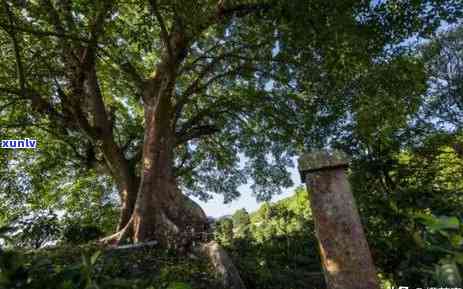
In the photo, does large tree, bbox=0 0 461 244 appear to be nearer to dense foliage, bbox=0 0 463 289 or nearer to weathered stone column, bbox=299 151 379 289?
dense foliage, bbox=0 0 463 289

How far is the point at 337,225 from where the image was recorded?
260cm

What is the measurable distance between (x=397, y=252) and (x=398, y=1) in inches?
206

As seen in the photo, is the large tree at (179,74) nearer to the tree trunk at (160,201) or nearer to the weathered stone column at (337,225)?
the tree trunk at (160,201)

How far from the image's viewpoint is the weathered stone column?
2.46 m

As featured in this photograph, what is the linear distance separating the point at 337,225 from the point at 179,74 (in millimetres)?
7717

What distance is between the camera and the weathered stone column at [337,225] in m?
2.46

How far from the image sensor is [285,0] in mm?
5301

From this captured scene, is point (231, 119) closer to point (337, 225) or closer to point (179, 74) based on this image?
point (179, 74)

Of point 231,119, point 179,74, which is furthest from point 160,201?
point 231,119

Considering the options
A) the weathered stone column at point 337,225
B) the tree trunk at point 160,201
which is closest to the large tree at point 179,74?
the tree trunk at point 160,201

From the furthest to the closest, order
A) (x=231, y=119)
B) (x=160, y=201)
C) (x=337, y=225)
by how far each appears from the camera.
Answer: (x=231, y=119) < (x=160, y=201) < (x=337, y=225)

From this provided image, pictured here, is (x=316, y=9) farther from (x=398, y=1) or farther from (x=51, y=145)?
(x=51, y=145)

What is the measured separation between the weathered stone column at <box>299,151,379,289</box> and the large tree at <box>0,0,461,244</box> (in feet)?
12.1

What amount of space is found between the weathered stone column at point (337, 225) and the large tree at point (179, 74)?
3.68 meters
